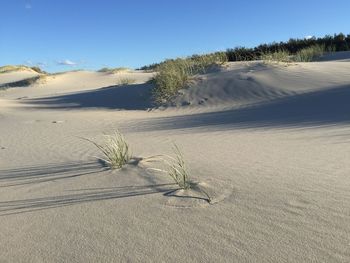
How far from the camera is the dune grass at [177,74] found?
11.5 metres

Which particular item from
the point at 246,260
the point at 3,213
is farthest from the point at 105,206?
the point at 246,260

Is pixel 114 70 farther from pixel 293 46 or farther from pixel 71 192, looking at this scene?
pixel 71 192

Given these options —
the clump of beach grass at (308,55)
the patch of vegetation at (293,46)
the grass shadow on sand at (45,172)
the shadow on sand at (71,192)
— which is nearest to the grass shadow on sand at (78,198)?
the shadow on sand at (71,192)

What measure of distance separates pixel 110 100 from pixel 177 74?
213 centimetres

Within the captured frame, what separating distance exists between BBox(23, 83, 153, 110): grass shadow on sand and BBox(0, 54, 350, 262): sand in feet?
12.8

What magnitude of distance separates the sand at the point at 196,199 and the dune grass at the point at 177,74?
11.2ft

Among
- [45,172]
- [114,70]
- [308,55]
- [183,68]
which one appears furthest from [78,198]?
[114,70]

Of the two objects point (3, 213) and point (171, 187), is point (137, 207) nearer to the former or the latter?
point (171, 187)

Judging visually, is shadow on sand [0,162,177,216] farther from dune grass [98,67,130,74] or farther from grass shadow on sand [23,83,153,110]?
dune grass [98,67,130,74]

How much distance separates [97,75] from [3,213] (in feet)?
80.0

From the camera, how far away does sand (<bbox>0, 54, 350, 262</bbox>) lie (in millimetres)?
2420

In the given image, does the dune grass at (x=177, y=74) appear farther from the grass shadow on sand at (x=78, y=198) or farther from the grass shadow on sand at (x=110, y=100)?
the grass shadow on sand at (x=78, y=198)

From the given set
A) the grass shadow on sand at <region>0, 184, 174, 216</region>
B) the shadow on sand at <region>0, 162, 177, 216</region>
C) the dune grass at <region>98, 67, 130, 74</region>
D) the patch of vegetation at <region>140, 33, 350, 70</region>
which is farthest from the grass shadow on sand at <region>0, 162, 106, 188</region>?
the dune grass at <region>98, 67, 130, 74</region>

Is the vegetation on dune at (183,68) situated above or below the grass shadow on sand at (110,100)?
above
